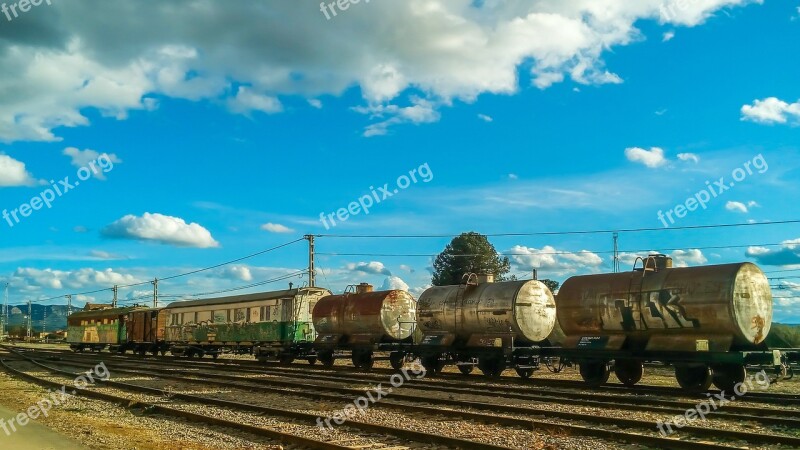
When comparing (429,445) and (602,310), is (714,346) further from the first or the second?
(429,445)

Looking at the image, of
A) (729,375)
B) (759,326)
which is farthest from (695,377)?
(759,326)

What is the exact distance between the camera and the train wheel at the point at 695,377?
17984mm

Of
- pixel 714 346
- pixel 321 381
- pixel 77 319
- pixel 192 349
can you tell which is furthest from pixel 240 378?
pixel 77 319

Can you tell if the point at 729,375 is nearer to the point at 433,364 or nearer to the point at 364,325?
the point at 433,364

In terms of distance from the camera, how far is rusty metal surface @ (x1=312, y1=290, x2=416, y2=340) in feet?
91.2

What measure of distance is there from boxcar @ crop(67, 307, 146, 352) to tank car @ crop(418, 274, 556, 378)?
28246 millimetres

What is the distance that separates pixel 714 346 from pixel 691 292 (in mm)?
1524

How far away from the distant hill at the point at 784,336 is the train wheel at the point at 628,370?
40.3 ft

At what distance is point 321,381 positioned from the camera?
21781mm

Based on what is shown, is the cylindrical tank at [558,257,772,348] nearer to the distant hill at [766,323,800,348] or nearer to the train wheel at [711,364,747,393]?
the train wheel at [711,364,747,393]

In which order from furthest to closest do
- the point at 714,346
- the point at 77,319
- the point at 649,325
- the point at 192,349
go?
the point at 77,319 < the point at 192,349 < the point at 649,325 < the point at 714,346

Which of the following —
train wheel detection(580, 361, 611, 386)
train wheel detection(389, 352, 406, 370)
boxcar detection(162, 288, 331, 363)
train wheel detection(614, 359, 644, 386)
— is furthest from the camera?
boxcar detection(162, 288, 331, 363)

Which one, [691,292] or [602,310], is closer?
[691,292]

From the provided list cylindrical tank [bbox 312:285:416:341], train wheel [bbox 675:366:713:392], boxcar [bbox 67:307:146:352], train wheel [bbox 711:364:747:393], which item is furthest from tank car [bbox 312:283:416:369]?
boxcar [bbox 67:307:146:352]
